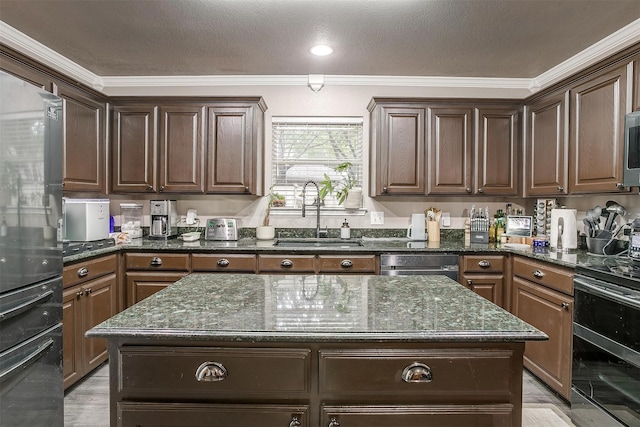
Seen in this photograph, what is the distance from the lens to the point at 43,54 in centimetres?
311

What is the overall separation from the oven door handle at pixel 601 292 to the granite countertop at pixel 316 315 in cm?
95

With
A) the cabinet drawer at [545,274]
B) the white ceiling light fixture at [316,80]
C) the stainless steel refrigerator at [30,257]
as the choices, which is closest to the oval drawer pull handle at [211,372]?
the stainless steel refrigerator at [30,257]

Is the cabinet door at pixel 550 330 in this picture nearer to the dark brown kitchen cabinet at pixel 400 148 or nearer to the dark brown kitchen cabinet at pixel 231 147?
the dark brown kitchen cabinet at pixel 400 148

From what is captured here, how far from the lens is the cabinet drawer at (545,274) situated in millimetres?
2334

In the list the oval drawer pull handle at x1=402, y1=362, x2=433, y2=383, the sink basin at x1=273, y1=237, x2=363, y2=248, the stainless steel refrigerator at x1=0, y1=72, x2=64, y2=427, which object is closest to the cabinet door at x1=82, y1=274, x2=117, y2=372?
the stainless steel refrigerator at x1=0, y1=72, x2=64, y2=427

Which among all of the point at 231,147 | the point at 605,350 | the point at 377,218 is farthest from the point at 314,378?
the point at 377,218

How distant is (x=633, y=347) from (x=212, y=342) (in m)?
2.02

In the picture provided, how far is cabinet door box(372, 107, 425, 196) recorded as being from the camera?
3402 mm

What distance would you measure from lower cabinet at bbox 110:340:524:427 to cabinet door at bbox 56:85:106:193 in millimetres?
2421

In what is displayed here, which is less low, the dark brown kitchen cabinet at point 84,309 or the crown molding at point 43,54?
the crown molding at point 43,54

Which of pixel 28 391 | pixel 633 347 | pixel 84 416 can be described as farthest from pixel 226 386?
pixel 633 347

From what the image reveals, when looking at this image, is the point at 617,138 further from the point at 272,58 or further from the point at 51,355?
the point at 51,355

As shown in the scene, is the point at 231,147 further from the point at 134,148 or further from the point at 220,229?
the point at 134,148

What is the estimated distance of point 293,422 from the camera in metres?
1.06
